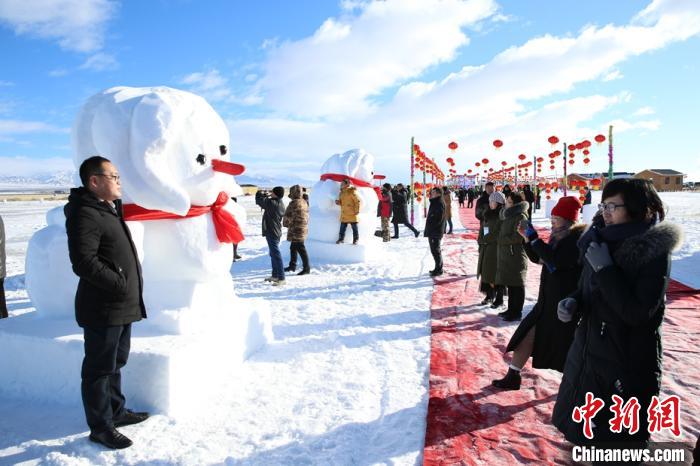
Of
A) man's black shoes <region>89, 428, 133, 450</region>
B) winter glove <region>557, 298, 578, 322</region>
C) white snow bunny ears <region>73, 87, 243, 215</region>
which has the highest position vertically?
white snow bunny ears <region>73, 87, 243, 215</region>

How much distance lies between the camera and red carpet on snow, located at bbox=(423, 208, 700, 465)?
2.48m

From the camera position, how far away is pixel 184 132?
3078 mm

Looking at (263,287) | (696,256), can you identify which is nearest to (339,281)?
(263,287)

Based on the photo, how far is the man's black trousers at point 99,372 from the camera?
2287 mm

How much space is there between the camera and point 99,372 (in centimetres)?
231

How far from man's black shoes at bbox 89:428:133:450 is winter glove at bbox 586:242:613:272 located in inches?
106

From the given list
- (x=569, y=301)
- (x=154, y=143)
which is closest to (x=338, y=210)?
(x=154, y=143)

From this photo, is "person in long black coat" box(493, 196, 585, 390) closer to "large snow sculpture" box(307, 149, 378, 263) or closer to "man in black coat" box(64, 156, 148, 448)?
"man in black coat" box(64, 156, 148, 448)

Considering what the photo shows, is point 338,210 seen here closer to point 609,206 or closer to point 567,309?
point 567,309

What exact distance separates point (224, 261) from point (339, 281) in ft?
11.1

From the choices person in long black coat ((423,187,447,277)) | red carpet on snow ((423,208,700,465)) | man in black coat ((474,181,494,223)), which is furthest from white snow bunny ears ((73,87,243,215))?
person in long black coat ((423,187,447,277))

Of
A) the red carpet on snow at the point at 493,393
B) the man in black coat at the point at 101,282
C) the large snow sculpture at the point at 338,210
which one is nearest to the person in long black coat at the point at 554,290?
the red carpet on snow at the point at 493,393

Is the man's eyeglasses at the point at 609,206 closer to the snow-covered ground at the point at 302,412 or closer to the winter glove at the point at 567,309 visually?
the winter glove at the point at 567,309

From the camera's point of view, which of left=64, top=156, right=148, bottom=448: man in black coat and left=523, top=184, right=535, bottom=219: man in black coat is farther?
left=523, top=184, right=535, bottom=219: man in black coat
